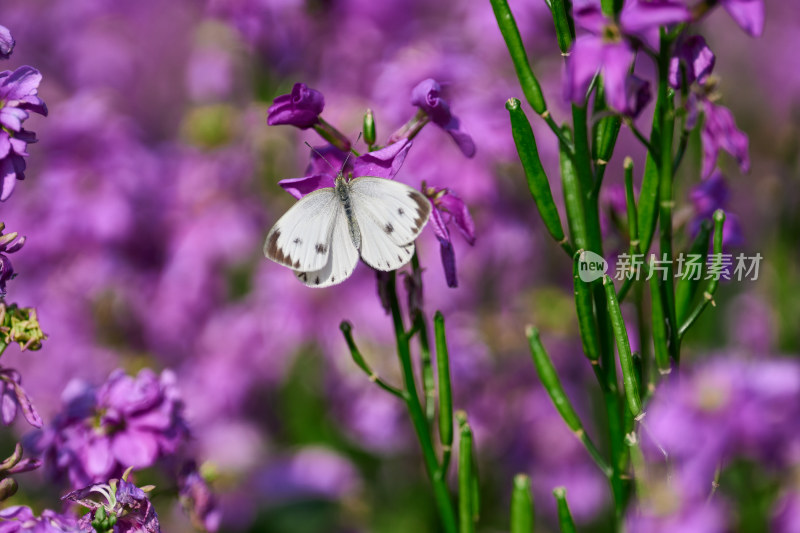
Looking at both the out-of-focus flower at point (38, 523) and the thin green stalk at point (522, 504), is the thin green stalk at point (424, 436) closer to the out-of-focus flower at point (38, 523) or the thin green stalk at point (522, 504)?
the thin green stalk at point (522, 504)

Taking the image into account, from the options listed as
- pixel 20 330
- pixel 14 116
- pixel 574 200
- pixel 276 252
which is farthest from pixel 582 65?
pixel 20 330

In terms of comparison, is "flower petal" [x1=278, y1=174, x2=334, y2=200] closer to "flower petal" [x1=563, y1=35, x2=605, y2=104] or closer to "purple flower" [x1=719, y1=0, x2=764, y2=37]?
"flower petal" [x1=563, y1=35, x2=605, y2=104]

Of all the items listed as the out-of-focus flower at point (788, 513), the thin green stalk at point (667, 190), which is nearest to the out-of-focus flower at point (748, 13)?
the thin green stalk at point (667, 190)

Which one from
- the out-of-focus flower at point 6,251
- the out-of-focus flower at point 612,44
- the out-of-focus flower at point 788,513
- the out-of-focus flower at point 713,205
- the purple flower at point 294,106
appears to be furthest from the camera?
the out-of-focus flower at point 788,513

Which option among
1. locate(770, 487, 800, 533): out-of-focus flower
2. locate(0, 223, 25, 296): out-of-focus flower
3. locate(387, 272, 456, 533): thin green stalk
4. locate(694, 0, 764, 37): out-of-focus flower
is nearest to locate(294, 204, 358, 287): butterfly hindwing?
locate(387, 272, 456, 533): thin green stalk

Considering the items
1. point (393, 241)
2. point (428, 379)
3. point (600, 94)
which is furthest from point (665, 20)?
point (428, 379)

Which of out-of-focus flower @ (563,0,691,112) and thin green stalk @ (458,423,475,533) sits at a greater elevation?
out-of-focus flower @ (563,0,691,112)

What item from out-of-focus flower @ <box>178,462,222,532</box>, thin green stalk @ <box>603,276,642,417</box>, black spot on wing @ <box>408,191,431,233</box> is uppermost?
black spot on wing @ <box>408,191,431,233</box>
